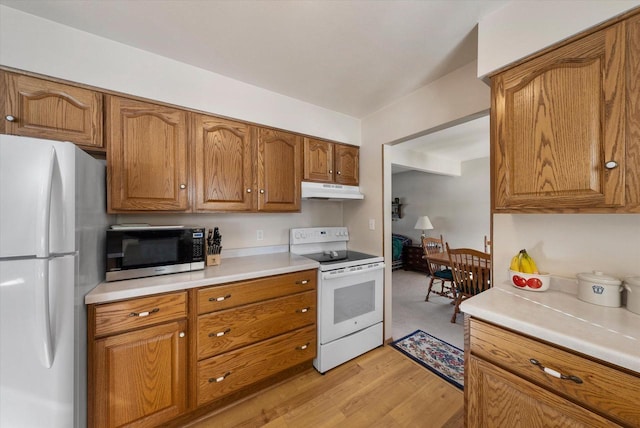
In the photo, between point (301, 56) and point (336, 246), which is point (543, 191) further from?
point (336, 246)

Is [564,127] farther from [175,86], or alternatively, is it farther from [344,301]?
[175,86]

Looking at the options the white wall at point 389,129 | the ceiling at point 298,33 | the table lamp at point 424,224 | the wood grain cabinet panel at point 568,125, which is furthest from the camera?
the table lamp at point 424,224

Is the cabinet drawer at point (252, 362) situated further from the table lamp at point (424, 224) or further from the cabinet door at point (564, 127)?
the table lamp at point (424, 224)

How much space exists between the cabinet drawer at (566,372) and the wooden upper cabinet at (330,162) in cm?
175

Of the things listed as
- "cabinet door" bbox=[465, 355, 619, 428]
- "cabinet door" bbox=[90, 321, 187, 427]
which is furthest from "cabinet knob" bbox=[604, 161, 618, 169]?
"cabinet door" bbox=[90, 321, 187, 427]

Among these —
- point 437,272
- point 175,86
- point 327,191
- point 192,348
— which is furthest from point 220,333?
point 437,272

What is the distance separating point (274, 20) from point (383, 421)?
2.63 metres

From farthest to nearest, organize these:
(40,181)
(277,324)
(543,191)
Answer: (277,324) < (543,191) < (40,181)

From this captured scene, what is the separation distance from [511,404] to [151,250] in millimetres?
2116

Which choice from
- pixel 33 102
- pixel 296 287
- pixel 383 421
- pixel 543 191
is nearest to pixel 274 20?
pixel 33 102

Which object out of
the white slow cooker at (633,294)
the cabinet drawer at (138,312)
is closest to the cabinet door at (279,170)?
the cabinet drawer at (138,312)

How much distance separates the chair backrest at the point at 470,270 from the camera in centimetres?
258

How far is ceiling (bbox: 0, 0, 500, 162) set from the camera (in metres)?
1.20

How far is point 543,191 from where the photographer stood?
107 cm
